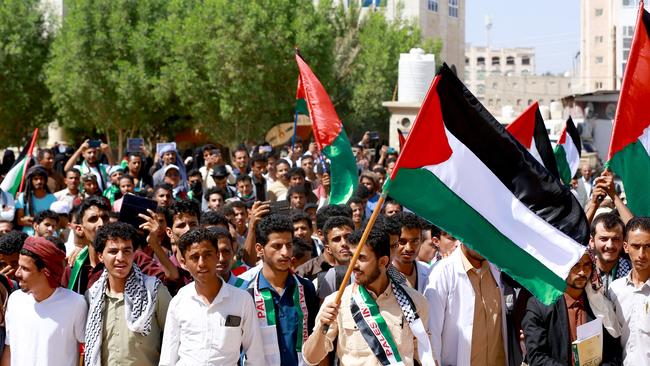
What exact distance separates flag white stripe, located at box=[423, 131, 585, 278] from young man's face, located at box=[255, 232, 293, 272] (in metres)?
1.00

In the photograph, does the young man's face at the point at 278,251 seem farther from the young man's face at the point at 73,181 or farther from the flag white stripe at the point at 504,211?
the young man's face at the point at 73,181

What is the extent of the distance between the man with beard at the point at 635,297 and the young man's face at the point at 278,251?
6.27 ft

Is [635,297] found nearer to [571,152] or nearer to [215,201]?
[215,201]

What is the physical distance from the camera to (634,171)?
7969 millimetres

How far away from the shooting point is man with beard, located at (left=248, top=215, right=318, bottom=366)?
240 inches

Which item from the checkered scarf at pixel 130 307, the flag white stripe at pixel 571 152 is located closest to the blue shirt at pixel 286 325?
the checkered scarf at pixel 130 307

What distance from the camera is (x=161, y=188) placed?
407 inches

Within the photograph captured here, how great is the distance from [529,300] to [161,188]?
16.3 feet

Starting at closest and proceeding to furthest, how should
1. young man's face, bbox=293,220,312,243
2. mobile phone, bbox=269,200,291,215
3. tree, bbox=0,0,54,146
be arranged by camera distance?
mobile phone, bbox=269,200,291,215 < young man's face, bbox=293,220,312,243 < tree, bbox=0,0,54,146

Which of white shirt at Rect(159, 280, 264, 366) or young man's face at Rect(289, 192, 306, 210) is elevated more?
white shirt at Rect(159, 280, 264, 366)

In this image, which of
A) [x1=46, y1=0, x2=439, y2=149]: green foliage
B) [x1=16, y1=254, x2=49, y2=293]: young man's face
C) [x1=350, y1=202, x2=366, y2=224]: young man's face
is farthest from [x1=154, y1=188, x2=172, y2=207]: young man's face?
[x1=46, y1=0, x2=439, y2=149]: green foliage

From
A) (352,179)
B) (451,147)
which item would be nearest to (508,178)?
(451,147)

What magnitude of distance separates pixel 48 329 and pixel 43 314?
0.09m

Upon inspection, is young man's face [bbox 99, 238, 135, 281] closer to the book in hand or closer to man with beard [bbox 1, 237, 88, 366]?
man with beard [bbox 1, 237, 88, 366]
